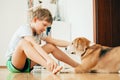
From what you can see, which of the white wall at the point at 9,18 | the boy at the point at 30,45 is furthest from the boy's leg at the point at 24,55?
the white wall at the point at 9,18

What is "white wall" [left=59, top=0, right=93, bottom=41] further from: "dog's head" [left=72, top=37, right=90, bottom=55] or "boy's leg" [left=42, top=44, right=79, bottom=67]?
"boy's leg" [left=42, top=44, right=79, bottom=67]

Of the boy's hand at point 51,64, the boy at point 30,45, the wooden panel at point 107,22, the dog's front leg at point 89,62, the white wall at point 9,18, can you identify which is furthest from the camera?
the white wall at point 9,18

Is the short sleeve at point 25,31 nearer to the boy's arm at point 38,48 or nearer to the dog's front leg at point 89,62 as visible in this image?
the boy's arm at point 38,48

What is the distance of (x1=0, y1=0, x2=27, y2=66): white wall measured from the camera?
17.2ft

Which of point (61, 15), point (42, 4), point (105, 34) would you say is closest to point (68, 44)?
point (105, 34)

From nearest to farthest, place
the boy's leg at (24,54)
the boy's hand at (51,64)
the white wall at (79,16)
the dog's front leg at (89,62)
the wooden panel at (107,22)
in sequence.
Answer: the boy's hand at (51,64), the boy's leg at (24,54), the dog's front leg at (89,62), the wooden panel at (107,22), the white wall at (79,16)

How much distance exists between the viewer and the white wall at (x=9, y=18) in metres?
5.23

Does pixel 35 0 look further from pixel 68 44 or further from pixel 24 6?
pixel 68 44

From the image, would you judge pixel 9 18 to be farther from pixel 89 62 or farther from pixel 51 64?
pixel 51 64

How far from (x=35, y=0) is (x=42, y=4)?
0.26 metres

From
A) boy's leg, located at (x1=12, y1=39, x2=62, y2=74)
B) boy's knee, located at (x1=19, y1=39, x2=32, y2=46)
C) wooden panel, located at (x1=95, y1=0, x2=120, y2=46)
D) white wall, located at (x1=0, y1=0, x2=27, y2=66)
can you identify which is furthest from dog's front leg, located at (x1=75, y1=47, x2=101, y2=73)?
white wall, located at (x1=0, y1=0, x2=27, y2=66)

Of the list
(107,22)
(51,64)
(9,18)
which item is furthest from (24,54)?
(9,18)

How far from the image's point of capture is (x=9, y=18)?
5285mm

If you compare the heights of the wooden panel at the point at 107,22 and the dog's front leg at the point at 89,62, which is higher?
the wooden panel at the point at 107,22
